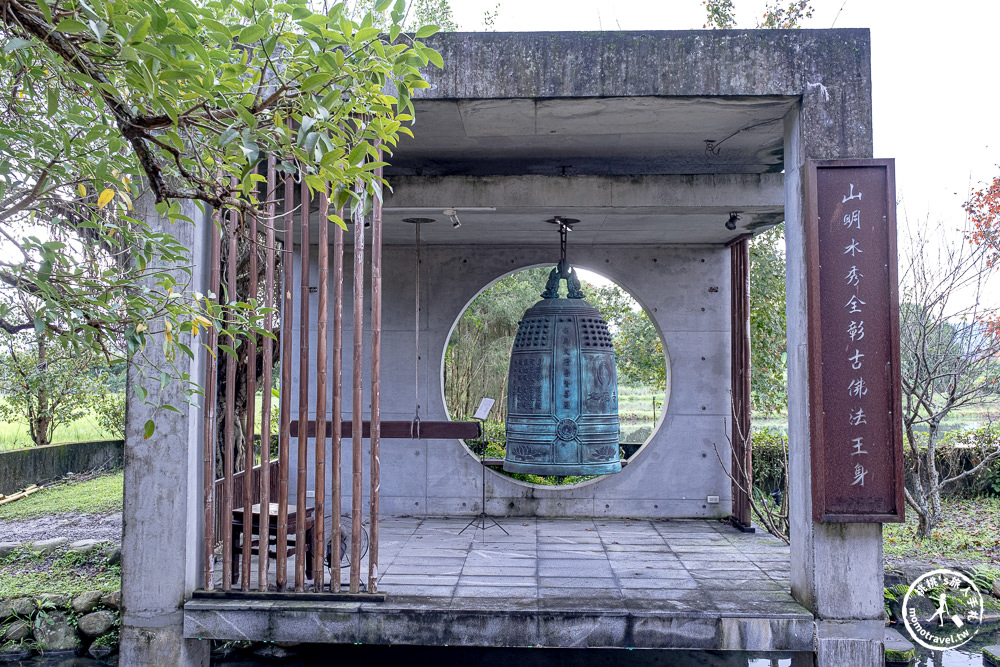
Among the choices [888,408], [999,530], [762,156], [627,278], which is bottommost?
[999,530]

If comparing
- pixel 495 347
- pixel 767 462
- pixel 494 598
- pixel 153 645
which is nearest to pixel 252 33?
pixel 494 598

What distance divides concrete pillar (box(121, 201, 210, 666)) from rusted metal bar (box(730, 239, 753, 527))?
4.48 metres

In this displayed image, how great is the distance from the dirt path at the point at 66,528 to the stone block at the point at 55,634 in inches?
50.1

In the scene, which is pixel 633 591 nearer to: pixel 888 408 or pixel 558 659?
pixel 558 659

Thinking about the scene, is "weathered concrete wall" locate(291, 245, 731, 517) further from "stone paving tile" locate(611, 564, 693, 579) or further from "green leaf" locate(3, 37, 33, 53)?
"green leaf" locate(3, 37, 33, 53)

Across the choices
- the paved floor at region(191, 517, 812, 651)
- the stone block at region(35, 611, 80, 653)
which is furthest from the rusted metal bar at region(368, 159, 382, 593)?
the stone block at region(35, 611, 80, 653)

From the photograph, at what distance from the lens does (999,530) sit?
730cm

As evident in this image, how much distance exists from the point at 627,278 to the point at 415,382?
7.64 ft

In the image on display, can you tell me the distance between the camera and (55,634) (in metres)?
5.12

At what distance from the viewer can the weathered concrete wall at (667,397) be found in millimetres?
6895

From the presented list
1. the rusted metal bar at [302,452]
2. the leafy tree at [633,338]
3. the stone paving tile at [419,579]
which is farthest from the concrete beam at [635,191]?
the leafy tree at [633,338]

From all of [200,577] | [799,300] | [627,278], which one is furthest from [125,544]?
[627,278]

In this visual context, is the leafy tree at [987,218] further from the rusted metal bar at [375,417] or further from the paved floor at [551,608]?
the rusted metal bar at [375,417]

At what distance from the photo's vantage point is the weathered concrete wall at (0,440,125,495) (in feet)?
28.8
